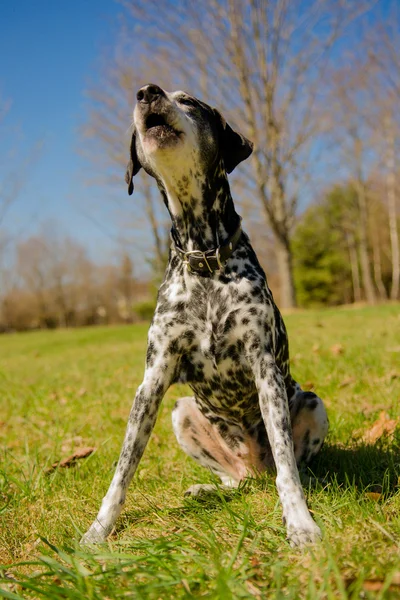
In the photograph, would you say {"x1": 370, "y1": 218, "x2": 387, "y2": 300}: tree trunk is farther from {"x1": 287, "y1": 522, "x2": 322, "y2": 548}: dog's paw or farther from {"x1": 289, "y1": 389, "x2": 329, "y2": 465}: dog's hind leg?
{"x1": 287, "y1": 522, "x2": 322, "y2": 548}: dog's paw

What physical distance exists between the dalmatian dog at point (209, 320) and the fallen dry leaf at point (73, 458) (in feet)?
3.52

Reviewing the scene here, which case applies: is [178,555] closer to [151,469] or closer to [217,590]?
[217,590]

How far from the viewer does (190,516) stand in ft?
7.68

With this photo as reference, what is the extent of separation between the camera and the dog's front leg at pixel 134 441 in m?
2.39

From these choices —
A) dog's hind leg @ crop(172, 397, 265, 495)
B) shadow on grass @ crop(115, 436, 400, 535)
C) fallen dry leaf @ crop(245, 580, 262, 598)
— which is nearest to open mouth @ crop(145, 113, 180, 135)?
dog's hind leg @ crop(172, 397, 265, 495)

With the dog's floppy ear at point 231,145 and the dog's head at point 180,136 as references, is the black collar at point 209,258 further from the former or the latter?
the dog's floppy ear at point 231,145

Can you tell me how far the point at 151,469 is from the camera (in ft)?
10.9

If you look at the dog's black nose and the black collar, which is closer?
the dog's black nose

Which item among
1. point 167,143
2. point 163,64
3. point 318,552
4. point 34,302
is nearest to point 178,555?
point 318,552

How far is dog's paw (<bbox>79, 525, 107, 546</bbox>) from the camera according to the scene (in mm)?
2246

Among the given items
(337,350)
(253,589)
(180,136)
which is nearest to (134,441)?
(253,589)

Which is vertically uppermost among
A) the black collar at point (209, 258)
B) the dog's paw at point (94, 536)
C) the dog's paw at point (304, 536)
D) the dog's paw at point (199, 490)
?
the black collar at point (209, 258)

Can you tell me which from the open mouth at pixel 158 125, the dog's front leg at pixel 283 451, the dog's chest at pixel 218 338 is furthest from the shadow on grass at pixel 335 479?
the open mouth at pixel 158 125

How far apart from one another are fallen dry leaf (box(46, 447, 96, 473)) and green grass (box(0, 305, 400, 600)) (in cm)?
8
